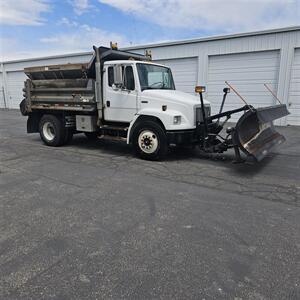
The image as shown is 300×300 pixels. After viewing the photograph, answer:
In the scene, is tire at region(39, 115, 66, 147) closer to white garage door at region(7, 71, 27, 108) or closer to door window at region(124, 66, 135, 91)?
door window at region(124, 66, 135, 91)

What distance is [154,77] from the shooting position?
7.64 metres

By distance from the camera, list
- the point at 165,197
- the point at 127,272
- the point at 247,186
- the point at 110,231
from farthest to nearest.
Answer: the point at 247,186 < the point at 165,197 < the point at 110,231 < the point at 127,272

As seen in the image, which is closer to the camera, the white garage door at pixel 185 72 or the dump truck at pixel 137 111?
the dump truck at pixel 137 111

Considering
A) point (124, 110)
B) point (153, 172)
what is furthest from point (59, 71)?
point (153, 172)

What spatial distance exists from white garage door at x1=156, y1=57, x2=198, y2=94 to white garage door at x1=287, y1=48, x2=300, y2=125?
4871mm

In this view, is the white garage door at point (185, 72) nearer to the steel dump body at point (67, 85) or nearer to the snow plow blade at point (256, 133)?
the steel dump body at point (67, 85)

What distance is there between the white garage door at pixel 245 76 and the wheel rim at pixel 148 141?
357 inches

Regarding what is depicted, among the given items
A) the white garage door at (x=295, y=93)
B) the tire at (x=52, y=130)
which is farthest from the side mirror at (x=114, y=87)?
the white garage door at (x=295, y=93)

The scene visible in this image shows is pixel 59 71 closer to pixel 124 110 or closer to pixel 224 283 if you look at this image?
pixel 124 110

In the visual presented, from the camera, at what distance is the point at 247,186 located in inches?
208

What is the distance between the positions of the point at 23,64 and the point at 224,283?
2646 cm

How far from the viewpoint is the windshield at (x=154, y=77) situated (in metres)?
7.30

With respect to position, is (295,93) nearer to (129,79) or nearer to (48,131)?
(129,79)

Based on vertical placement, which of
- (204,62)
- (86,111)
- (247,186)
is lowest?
(247,186)
